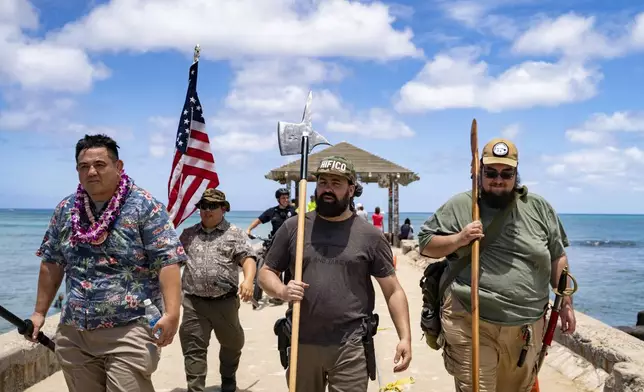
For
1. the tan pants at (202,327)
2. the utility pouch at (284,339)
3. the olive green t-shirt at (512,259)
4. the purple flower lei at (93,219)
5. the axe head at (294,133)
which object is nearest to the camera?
the purple flower lei at (93,219)

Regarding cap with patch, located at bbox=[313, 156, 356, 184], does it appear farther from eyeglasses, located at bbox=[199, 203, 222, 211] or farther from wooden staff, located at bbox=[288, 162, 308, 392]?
eyeglasses, located at bbox=[199, 203, 222, 211]

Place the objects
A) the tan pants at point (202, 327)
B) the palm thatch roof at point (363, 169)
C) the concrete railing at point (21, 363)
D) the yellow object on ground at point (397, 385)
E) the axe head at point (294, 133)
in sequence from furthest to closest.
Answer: the palm thatch roof at point (363, 169), the yellow object on ground at point (397, 385), the tan pants at point (202, 327), the concrete railing at point (21, 363), the axe head at point (294, 133)

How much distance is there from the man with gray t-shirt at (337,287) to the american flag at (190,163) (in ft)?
11.1

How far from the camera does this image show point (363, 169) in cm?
2566

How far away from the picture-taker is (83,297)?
12.3 feet

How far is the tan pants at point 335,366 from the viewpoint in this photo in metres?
3.90

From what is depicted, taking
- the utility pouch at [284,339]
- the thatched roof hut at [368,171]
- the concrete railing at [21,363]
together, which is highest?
the thatched roof hut at [368,171]

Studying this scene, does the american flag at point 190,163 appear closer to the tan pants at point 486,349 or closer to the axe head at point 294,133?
the axe head at point 294,133

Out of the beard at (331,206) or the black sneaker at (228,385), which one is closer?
the beard at (331,206)

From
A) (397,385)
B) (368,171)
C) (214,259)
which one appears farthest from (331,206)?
(368,171)

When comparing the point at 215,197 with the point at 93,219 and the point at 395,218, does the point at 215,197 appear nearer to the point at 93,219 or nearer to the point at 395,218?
the point at 93,219

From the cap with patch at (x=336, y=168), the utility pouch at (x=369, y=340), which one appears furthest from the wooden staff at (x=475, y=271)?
the cap with patch at (x=336, y=168)

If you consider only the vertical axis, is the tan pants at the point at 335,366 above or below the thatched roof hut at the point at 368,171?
below

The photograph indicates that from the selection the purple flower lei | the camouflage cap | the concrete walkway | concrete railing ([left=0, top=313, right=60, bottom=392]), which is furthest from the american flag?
the purple flower lei
